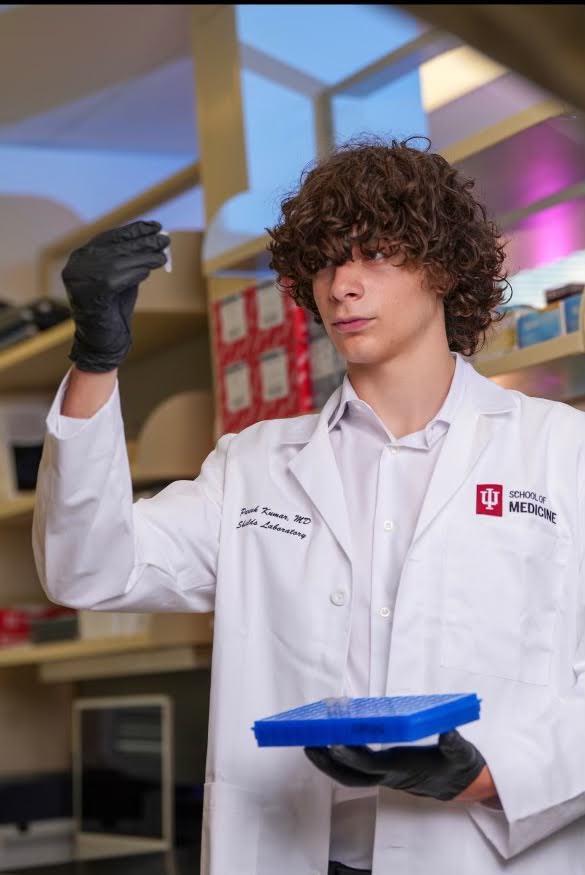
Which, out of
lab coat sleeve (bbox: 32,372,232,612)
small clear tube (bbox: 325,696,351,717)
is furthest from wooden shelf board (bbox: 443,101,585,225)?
small clear tube (bbox: 325,696,351,717)

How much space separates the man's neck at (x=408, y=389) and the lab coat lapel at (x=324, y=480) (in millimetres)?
68

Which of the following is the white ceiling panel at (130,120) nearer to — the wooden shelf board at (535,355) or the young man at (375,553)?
the wooden shelf board at (535,355)

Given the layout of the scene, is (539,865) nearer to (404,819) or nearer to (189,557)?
(404,819)

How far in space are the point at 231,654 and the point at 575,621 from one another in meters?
0.33

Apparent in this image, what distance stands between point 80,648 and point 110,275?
7.34 ft

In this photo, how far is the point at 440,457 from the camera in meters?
1.11

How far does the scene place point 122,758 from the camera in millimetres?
3133

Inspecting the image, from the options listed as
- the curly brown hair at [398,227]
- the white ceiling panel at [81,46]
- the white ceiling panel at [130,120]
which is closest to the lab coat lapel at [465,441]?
the curly brown hair at [398,227]

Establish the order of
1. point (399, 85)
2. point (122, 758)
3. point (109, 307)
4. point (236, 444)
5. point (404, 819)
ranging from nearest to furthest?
1. point (109, 307)
2. point (404, 819)
3. point (236, 444)
4. point (399, 85)
5. point (122, 758)

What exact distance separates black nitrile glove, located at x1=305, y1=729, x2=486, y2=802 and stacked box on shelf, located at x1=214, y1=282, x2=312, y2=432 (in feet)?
4.23

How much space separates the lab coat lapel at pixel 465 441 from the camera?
42.3 inches

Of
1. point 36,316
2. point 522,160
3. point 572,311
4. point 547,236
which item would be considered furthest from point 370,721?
point 36,316

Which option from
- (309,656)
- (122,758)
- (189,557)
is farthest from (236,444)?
(122,758)

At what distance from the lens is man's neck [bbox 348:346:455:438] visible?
3.81 ft
